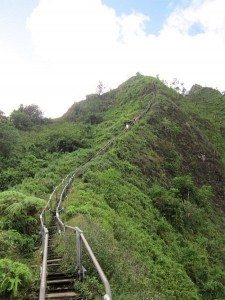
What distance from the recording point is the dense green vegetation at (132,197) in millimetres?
13055

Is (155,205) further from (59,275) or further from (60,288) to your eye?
(60,288)

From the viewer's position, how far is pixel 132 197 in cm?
2944

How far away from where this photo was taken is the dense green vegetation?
1305 cm

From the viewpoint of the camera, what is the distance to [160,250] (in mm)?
23281

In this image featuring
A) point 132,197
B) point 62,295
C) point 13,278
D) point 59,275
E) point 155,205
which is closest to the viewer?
point 62,295

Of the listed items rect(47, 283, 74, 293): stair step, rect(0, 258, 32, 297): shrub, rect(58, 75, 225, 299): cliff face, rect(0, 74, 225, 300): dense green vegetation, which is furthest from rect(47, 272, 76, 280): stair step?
rect(58, 75, 225, 299): cliff face

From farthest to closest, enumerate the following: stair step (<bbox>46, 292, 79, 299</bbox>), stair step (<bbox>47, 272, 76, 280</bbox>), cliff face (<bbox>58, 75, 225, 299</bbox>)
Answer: cliff face (<bbox>58, 75, 225, 299</bbox>)
stair step (<bbox>47, 272, 76, 280</bbox>)
stair step (<bbox>46, 292, 79, 299</bbox>)

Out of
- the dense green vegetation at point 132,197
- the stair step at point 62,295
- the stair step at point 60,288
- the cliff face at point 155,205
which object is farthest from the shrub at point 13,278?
the cliff face at point 155,205

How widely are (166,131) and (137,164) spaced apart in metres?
15.5

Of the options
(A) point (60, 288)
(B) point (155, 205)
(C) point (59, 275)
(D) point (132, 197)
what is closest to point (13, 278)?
(A) point (60, 288)

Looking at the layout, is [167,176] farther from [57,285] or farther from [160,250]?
[57,285]

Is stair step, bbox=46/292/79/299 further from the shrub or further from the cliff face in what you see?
the cliff face

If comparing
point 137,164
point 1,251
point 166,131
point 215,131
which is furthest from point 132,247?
point 215,131

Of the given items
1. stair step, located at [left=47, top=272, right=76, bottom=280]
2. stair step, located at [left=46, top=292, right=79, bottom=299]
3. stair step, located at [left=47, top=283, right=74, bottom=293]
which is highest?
stair step, located at [left=47, top=272, right=76, bottom=280]
